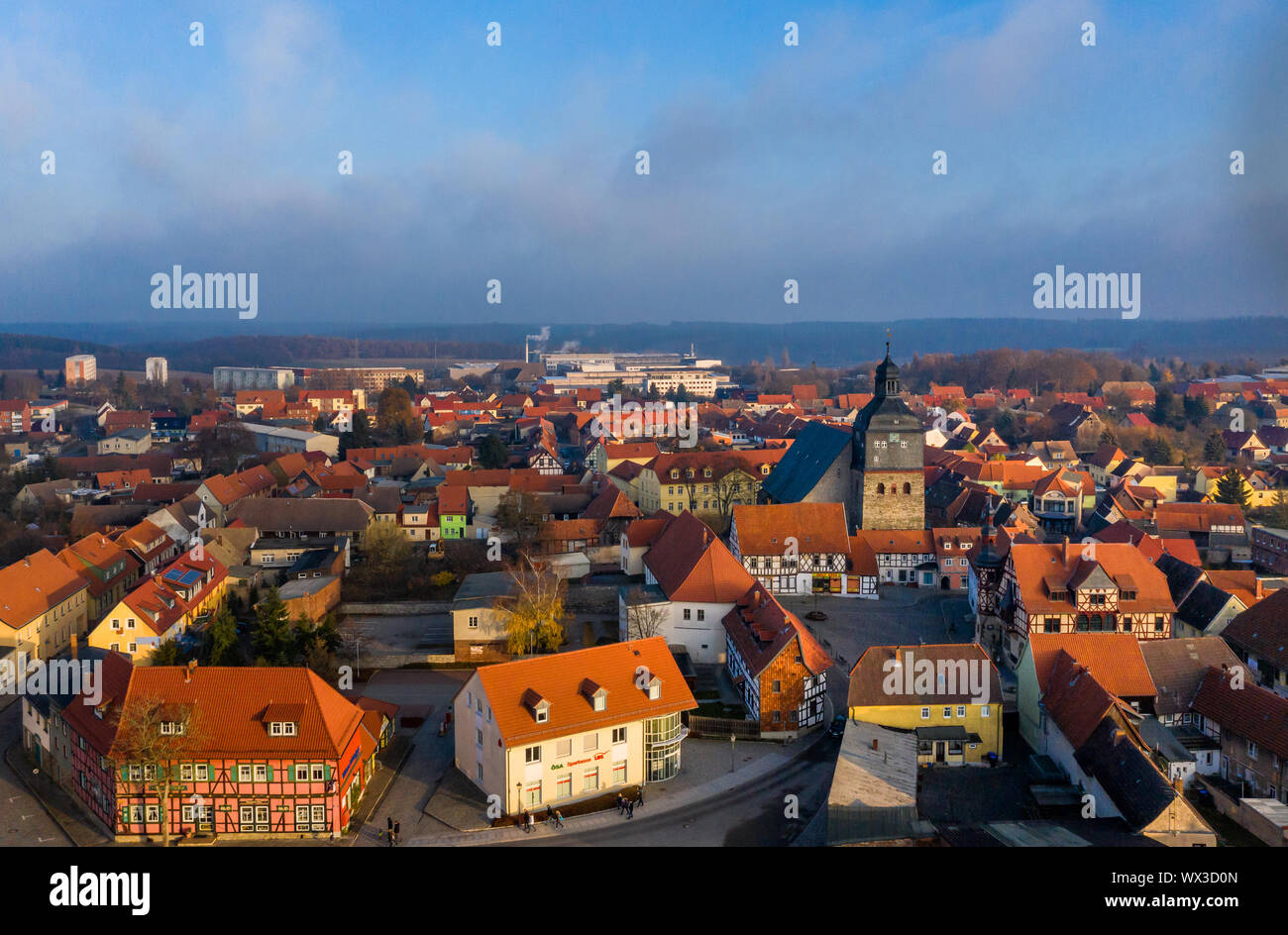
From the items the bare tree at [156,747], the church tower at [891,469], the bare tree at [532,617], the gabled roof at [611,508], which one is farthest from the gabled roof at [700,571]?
the bare tree at [156,747]

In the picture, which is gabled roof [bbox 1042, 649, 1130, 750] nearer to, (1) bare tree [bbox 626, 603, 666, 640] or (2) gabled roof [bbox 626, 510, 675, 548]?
(1) bare tree [bbox 626, 603, 666, 640]

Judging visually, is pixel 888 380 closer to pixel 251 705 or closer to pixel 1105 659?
pixel 1105 659

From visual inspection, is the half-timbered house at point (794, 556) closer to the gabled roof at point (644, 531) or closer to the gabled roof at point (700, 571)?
the gabled roof at point (644, 531)

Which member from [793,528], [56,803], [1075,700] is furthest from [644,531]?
[56,803]
